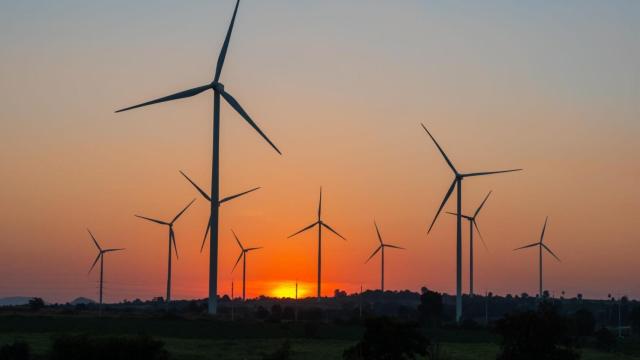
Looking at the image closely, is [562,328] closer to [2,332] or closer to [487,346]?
[487,346]

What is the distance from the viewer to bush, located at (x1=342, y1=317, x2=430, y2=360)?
100m

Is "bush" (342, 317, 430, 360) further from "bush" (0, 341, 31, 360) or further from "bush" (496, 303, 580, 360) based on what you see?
"bush" (0, 341, 31, 360)

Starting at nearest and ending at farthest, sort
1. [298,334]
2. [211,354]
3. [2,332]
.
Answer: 1. [211,354]
2. [2,332]
3. [298,334]

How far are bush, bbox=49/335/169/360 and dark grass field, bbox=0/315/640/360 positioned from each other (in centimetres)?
1499

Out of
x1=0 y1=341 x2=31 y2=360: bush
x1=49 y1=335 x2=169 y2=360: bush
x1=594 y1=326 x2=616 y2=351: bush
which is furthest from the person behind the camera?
x1=594 y1=326 x2=616 y2=351: bush

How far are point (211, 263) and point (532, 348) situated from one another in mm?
57369

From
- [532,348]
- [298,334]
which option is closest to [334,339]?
[298,334]

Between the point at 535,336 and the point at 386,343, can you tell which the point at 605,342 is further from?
the point at 386,343

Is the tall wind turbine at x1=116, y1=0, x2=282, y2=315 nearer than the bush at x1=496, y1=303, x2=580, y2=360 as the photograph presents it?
No

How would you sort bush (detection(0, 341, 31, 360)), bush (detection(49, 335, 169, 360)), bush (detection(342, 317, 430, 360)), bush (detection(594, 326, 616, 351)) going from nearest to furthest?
bush (detection(49, 335, 169, 360)), bush (detection(342, 317, 430, 360)), bush (detection(0, 341, 31, 360)), bush (detection(594, 326, 616, 351))

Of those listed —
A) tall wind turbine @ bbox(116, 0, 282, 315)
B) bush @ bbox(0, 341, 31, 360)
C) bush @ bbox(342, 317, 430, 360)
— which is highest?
tall wind turbine @ bbox(116, 0, 282, 315)

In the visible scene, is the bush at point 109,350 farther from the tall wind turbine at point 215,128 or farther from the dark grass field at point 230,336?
the tall wind turbine at point 215,128

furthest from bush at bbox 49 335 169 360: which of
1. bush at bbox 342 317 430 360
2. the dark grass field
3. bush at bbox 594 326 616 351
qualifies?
bush at bbox 594 326 616 351

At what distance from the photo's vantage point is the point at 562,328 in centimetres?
10550
